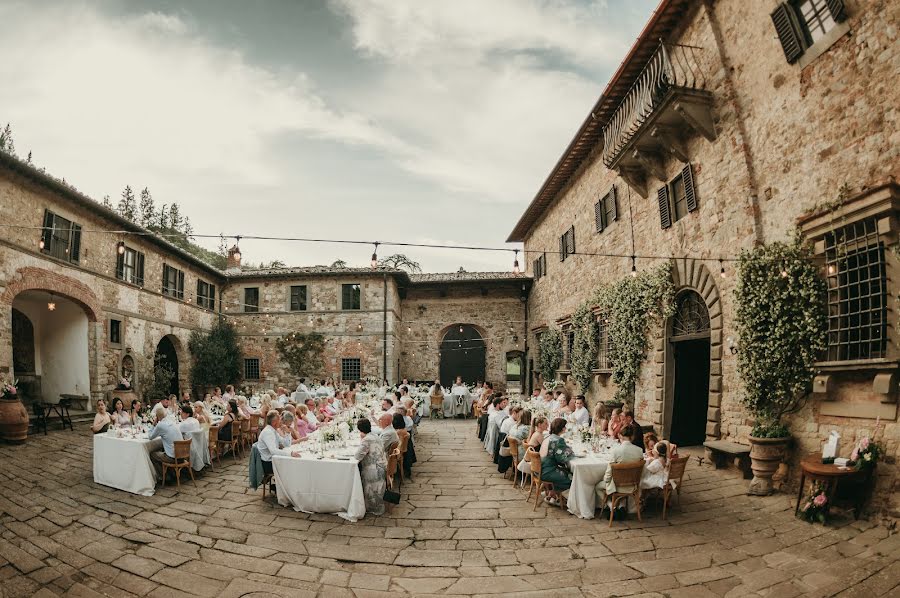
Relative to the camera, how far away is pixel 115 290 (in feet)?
49.8

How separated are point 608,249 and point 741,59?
5.70m

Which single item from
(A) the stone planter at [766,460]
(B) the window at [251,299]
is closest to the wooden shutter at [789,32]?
(A) the stone planter at [766,460]

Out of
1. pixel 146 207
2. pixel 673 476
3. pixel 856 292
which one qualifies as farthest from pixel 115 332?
pixel 146 207

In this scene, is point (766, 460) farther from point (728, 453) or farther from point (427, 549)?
point (427, 549)

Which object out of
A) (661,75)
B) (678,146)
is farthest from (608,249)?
(661,75)

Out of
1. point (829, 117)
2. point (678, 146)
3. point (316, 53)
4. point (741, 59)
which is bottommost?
point (829, 117)

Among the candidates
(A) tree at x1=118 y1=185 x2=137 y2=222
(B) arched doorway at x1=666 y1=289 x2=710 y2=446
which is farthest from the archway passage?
(A) tree at x1=118 y1=185 x2=137 y2=222

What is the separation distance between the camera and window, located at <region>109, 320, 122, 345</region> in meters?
15.0

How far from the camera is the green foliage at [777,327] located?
635 cm

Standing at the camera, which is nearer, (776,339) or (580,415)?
(776,339)

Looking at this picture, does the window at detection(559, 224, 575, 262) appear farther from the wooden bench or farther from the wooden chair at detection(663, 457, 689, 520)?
the wooden chair at detection(663, 457, 689, 520)

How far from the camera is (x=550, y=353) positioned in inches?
703

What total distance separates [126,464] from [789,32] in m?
12.1

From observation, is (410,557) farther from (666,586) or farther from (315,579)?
(666,586)
